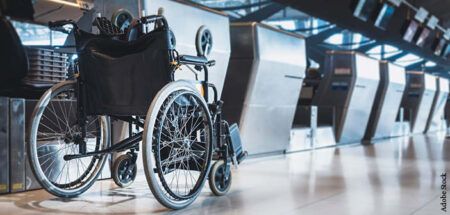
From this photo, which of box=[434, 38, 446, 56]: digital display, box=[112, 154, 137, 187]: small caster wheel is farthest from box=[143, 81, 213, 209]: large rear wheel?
box=[434, 38, 446, 56]: digital display

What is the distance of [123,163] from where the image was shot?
120 inches

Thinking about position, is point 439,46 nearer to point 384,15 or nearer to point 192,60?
point 384,15

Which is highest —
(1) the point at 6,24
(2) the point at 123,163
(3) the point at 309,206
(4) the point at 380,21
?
(4) the point at 380,21

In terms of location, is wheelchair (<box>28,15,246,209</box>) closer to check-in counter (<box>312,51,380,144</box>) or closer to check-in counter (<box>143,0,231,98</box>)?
check-in counter (<box>143,0,231,98</box>)

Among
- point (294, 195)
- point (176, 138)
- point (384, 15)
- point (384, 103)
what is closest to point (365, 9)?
point (384, 15)

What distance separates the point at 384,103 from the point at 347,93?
149cm

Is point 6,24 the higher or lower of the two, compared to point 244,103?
higher

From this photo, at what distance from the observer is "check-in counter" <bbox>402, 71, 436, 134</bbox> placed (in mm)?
10977

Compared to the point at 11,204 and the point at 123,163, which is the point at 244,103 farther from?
the point at 11,204

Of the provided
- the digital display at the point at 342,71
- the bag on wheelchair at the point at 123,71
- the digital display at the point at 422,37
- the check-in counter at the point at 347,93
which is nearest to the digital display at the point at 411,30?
the digital display at the point at 422,37

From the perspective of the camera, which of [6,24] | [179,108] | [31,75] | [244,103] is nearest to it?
[179,108]

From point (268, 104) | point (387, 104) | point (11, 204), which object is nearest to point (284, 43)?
point (268, 104)

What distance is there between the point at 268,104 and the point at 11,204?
305 centimetres

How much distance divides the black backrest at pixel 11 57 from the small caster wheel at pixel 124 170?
0.77 metres
